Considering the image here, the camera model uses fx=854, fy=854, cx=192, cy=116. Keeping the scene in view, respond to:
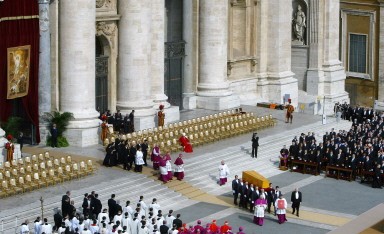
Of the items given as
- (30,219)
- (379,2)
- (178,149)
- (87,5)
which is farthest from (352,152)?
(379,2)

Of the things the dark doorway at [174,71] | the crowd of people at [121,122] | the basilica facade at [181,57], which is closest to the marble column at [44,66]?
the basilica facade at [181,57]

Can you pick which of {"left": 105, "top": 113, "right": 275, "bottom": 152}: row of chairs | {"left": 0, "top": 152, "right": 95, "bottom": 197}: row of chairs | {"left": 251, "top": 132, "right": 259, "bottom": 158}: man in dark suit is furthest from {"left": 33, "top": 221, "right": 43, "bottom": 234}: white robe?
{"left": 251, "top": 132, "right": 259, "bottom": 158}: man in dark suit

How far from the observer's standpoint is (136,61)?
146 feet

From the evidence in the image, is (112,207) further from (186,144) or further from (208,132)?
(208,132)

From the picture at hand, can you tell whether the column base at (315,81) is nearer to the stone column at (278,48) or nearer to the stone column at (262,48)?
the stone column at (278,48)

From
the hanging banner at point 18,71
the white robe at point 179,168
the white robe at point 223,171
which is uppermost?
the hanging banner at point 18,71

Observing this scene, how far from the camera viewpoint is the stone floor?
31756 millimetres

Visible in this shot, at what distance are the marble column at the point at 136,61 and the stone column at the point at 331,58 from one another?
20593mm

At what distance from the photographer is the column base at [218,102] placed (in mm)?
51375

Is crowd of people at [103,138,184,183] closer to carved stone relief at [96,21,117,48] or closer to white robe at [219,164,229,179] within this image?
white robe at [219,164,229,179]

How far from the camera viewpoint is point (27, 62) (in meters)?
39.1

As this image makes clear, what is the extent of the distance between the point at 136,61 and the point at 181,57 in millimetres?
8257

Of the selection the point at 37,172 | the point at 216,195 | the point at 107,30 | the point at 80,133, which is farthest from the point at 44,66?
the point at 216,195

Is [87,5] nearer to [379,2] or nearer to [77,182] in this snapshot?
[77,182]
